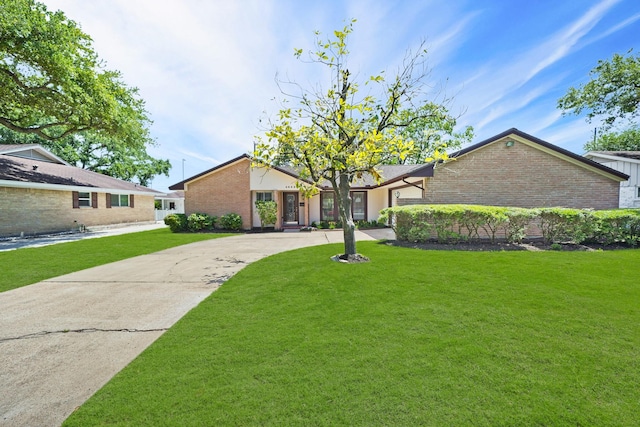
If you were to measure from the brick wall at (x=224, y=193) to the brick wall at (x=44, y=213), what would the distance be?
24.7 ft

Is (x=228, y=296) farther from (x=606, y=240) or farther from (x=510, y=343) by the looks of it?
(x=606, y=240)

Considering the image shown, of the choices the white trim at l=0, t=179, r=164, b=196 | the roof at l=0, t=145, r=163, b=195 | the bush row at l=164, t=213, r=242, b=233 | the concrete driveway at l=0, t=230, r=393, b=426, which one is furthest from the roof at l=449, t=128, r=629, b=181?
the roof at l=0, t=145, r=163, b=195

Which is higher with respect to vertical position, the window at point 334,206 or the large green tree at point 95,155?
the large green tree at point 95,155

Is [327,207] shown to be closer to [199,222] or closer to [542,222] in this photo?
[199,222]

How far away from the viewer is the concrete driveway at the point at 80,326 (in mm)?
2639

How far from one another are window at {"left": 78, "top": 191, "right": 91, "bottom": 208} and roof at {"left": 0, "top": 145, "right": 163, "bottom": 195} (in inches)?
29.6

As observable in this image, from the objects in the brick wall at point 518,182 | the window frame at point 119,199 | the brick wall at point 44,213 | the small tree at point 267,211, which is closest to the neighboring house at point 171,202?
the window frame at point 119,199

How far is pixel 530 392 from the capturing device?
97.6 inches

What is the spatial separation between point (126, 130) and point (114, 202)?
824 cm

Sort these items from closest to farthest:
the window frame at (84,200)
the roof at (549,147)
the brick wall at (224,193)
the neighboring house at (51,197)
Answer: the roof at (549,147) < the neighboring house at (51,197) < the brick wall at (224,193) < the window frame at (84,200)

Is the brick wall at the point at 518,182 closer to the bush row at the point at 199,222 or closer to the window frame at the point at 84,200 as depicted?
the bush row at the point at 199,222

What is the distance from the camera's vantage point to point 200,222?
1664 centimetres

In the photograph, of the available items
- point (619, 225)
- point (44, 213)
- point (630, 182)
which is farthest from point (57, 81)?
point (630, 182)

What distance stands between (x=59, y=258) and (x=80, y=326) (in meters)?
6.71
